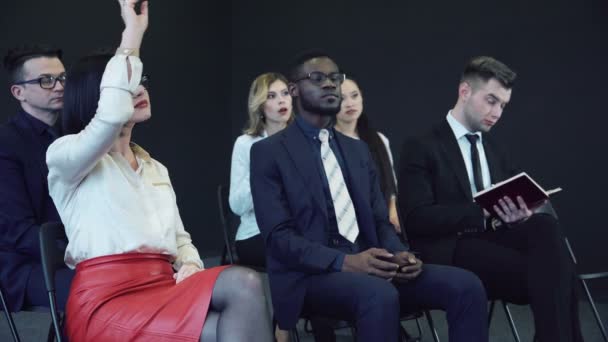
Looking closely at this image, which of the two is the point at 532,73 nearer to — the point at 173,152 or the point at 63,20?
the point at 173,152

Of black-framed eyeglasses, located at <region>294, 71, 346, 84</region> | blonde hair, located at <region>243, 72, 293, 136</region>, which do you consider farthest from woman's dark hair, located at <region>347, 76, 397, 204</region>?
black-framed eyeglasses, located at <region>294, 71, 346, 84</region>

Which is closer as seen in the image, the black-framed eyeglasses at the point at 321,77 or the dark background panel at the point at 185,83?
the black-framed eyeglasses at the point at 321,77

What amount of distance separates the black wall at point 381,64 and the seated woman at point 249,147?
1547mm

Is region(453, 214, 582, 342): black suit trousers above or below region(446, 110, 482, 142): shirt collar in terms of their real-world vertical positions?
below

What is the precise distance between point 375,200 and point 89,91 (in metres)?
1.34

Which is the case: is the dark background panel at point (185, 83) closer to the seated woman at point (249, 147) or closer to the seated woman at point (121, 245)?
the seated woman at point (249, 147)

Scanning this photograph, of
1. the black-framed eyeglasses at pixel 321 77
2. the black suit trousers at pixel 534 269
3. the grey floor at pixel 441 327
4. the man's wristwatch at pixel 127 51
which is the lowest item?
the grey floor at pixel 441 327

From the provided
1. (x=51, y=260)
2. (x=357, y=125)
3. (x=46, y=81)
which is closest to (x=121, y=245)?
(x=51, y=260)

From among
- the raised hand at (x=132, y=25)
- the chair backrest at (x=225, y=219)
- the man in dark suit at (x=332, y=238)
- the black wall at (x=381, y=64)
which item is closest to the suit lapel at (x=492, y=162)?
the man in dark suit at (x=332, y=238)

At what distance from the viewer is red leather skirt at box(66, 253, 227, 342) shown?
2.06 meters

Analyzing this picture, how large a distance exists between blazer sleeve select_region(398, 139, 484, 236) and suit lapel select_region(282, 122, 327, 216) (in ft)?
1.99

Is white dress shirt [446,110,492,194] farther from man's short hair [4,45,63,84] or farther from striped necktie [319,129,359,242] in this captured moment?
man's short hair [4,45,63,84]

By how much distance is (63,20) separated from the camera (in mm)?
5320

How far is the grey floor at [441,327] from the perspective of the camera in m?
4.29
